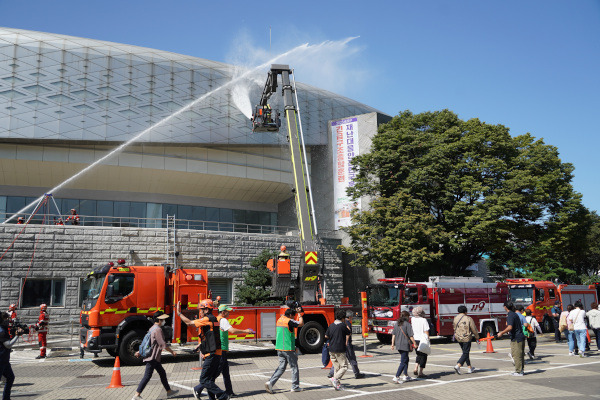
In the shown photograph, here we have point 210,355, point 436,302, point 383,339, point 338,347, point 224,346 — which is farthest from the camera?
point 383,339

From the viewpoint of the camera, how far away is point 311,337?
17047 millimetres

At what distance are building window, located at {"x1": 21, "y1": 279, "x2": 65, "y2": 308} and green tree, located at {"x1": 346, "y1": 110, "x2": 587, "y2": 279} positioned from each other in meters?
15.9

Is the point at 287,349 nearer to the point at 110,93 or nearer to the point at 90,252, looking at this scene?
the point at 90,252

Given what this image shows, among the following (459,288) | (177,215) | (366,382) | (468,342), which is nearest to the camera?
(366,382)

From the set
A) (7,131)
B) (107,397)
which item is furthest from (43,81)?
(107,397)

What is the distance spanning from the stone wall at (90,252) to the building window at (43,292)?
0.36 metres

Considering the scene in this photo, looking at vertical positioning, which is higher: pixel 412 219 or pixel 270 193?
pixel 270 193

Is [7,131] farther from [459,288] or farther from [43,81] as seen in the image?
[459,288]

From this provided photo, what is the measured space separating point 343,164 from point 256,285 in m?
12.7

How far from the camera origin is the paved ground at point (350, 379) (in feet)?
31.6

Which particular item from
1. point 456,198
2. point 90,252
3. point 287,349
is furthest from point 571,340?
point 90,252

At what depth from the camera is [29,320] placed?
22.7m

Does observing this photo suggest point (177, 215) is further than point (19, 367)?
Yes

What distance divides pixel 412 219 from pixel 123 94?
67.1ft
